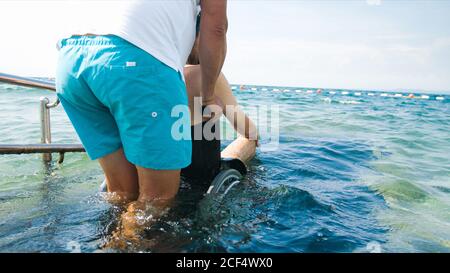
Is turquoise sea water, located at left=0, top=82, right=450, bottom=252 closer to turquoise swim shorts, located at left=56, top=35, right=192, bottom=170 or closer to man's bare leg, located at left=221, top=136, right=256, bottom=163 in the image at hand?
man's bare leg, located at left=221, top=136, right=256, bottom=163

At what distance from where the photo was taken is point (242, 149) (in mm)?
4156

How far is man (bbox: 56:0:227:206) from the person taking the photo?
1610 millimetres

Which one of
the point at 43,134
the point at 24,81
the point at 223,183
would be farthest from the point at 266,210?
the point at 43,134

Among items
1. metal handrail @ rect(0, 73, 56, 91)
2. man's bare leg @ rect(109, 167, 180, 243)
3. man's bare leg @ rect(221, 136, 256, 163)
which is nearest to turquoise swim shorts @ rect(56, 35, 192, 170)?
man's bare leg @ rect(109, 167, 180, 243)

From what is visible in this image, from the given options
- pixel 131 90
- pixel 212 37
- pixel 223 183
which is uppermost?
pixel 212 37

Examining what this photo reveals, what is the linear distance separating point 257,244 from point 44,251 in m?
1.32

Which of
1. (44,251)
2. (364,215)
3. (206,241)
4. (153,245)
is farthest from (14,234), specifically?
(364,215)

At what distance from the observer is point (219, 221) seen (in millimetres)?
2467

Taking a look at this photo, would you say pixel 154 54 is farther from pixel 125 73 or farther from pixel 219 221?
pixel 219 221

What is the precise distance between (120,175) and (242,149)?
222cm

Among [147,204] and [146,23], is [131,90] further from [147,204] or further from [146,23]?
[147,204]

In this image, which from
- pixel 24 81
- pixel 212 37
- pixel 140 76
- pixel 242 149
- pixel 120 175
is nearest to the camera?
pixel 140 76

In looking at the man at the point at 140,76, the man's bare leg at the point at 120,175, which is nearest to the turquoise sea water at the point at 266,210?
the man's bare leg at the point at 120,175

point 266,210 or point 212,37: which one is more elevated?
point 212,37
